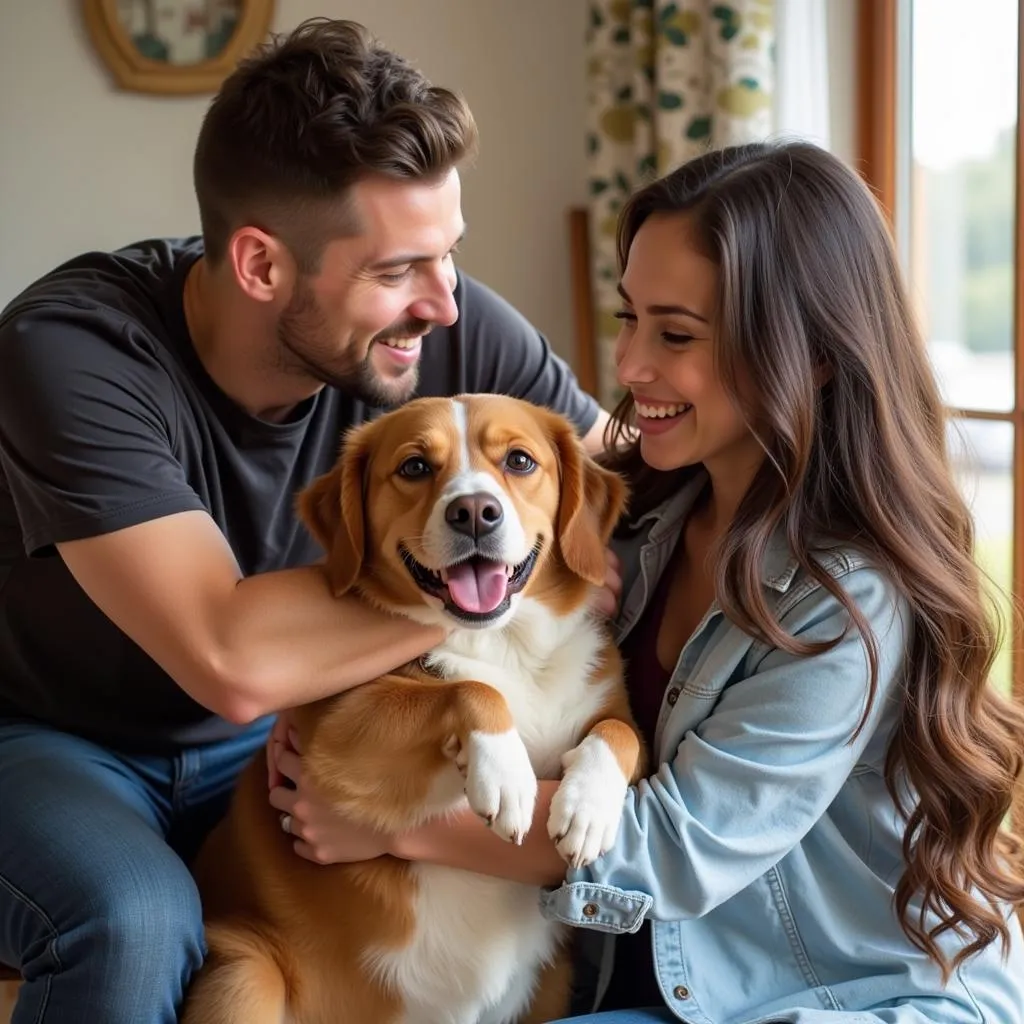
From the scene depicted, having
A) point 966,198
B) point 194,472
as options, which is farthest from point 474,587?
point 966,198

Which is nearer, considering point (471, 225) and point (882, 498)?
point (882, 498)

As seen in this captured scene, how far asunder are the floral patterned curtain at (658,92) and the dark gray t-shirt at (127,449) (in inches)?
29.4

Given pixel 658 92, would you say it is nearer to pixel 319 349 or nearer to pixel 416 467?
pixel 319 349

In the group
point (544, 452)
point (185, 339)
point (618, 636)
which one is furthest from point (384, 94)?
point (618, 636)

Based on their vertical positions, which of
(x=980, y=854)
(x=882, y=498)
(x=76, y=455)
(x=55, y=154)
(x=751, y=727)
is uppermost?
(x=55, y=154)

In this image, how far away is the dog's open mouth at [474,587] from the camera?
161cm

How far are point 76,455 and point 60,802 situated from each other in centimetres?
47

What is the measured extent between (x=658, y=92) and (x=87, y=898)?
224 centimetres

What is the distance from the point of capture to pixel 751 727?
1510 millimetres

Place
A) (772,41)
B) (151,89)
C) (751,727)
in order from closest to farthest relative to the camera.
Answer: (751,727), (772,41), (151,89)

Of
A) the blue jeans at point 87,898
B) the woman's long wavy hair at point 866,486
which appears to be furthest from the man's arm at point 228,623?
the woman's long wavy hair at point 866,486

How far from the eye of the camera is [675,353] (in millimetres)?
1624

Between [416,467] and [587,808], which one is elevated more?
[416,467]

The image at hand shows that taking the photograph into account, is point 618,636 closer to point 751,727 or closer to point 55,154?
point 751,727
